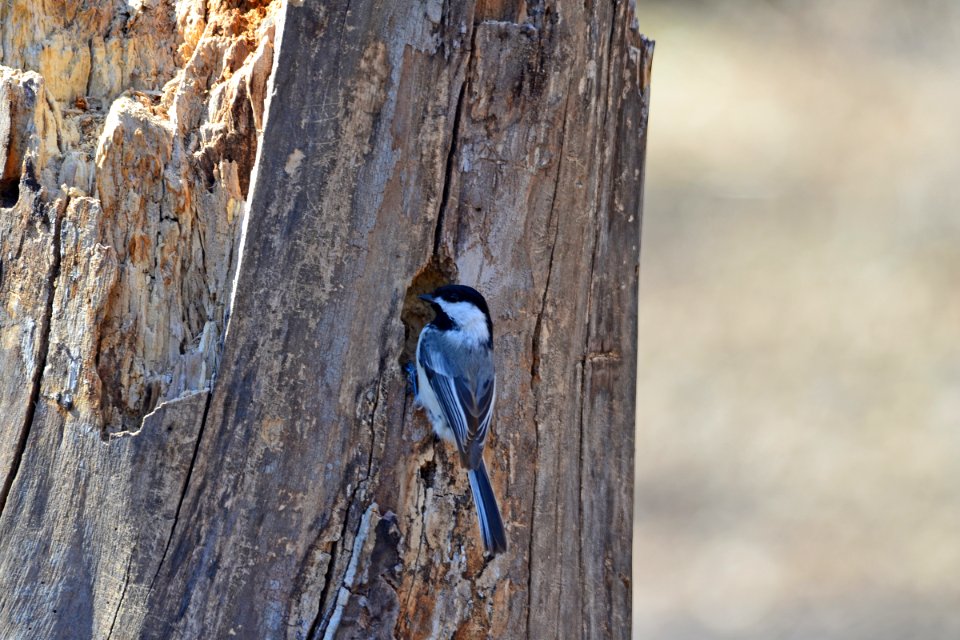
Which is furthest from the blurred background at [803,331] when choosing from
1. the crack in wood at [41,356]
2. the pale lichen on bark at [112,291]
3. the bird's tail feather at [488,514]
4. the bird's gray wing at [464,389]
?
the crack in wood at [41,356]

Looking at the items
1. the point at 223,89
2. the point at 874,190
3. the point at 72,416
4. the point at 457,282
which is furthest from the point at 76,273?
the point at 874,190

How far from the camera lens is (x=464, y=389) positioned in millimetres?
3363

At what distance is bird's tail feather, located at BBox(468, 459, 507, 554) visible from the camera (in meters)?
3.03

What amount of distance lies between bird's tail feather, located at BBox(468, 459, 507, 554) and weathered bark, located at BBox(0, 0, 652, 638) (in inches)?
1.9

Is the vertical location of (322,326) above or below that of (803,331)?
below

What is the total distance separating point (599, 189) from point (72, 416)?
162cm

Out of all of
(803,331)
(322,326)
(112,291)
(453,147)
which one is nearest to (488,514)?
(322,326)

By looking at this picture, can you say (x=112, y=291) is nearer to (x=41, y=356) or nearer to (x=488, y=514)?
(x=41, y=356)

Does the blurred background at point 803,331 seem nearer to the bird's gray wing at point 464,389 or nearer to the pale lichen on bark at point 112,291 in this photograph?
the bird's gray wing at point 464,389

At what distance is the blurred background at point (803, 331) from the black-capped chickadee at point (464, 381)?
5.76 meters

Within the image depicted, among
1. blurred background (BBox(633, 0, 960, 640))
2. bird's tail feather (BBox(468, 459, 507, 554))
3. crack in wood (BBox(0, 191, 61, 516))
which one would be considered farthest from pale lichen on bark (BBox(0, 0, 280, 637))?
blurred background (BBox(633, 0, 960, 640))

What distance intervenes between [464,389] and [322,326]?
1.88 ft

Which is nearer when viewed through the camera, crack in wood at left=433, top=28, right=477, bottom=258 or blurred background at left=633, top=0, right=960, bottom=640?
crack in wood at left=433, top=28, right=477, bottom=258

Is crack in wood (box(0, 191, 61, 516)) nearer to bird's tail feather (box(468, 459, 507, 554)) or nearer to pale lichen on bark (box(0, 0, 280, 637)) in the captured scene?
pale lichen on bark (box(0, 0, 280, 637))
